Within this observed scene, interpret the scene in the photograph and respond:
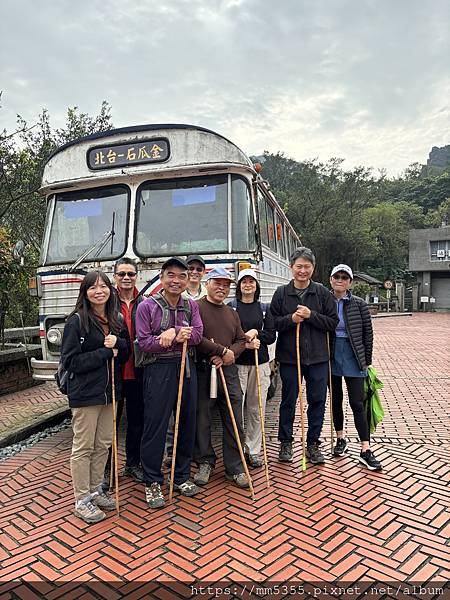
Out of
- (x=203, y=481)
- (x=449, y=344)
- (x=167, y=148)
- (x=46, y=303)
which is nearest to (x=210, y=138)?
(x=167, y=148)

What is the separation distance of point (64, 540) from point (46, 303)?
9.20 ft

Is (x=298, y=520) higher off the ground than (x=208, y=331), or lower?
lower

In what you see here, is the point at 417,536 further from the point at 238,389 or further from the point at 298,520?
the point at 238,389

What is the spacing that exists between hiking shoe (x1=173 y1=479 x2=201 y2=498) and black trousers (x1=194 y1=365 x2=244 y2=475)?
25 centimetres

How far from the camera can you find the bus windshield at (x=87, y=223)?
5.11 metres

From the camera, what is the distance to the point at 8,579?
2.74 m

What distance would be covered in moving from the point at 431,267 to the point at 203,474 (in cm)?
3331

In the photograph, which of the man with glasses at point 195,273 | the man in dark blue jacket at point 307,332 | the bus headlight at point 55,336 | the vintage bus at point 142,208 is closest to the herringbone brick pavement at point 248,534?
the man in dark blue jacket at point 307,332

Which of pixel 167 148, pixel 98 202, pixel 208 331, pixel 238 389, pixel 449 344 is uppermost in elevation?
pixel 167 148

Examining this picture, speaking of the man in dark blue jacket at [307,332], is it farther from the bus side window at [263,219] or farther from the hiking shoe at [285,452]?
the bus side window at [263,219]

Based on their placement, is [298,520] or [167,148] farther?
[167,148]

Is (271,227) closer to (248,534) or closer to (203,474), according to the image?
(203,474)

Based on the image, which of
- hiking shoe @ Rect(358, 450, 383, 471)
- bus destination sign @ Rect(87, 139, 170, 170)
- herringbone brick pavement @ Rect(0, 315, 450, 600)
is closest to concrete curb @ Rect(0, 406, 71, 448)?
herringbone brick pavement @ Rect(0, 315, 450, 600)

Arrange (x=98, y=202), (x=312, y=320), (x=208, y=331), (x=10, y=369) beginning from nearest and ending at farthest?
(x=208, y=331) → (x=312, y=320) → (x=98, y=202) → (x=10, y=369)
